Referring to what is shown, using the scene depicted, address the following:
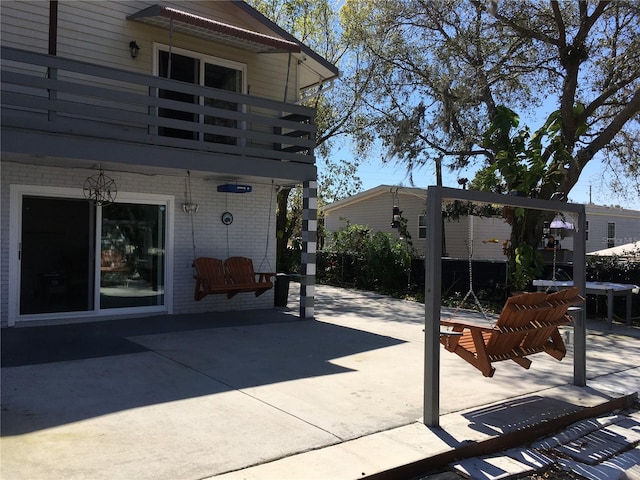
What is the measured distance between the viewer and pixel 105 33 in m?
9.57

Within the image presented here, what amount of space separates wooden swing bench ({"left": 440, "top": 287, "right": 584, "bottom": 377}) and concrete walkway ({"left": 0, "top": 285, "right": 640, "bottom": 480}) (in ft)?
1.81

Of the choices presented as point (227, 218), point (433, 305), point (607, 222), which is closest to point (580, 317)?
point (433, 305)

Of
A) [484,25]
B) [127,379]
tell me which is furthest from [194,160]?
[484,25]

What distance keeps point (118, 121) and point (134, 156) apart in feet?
2.88

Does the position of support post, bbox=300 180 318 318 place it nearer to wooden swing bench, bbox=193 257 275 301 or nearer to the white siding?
wooden swing bench, bbox=193 257 275 301

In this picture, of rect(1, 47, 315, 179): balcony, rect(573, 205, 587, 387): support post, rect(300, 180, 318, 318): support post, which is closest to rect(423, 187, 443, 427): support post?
rect(573, 205, 587, 387): support post

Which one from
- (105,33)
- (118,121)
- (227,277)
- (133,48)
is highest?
(105,33)

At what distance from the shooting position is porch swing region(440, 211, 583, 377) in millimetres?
5070

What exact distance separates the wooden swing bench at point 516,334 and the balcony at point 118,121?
5392 millimetres

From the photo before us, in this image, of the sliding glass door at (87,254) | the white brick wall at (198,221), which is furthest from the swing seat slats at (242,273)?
the sliding glass door at (87,254)

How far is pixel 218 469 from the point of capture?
12.2ft

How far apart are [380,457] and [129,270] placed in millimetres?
7301

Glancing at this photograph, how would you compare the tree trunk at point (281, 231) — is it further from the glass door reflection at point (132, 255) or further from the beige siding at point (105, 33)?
the glass door reflection at point (132, 255)

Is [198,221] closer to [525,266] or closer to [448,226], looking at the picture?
[525,266]
